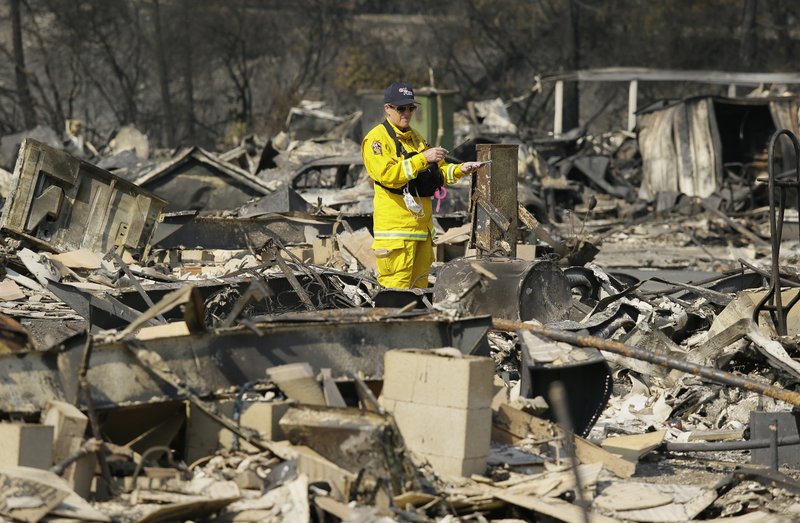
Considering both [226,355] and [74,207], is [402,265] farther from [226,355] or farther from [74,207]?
[74,207]

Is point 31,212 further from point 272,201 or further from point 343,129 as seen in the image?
point 343,129

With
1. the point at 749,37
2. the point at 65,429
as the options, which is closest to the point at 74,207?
the point at 65,429

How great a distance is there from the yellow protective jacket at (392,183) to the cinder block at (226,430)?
9.59 feet

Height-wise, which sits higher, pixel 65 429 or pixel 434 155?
pixel 434 155

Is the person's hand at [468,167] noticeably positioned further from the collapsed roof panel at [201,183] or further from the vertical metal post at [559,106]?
the vertical metal post at [559,106]

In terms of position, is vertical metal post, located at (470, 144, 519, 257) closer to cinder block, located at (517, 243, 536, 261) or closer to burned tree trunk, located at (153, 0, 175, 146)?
cinder block, located at (517, 243, 536, 261)

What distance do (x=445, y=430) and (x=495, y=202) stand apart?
3.77m

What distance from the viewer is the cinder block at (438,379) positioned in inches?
190

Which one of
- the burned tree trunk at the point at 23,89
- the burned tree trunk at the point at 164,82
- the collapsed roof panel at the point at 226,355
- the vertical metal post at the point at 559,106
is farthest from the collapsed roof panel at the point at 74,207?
the burned tree trunk at the point at 164,82

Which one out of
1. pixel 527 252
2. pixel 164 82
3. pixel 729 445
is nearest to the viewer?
pixel 729 445

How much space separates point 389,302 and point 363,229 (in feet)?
10.3

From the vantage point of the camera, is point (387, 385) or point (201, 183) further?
point (201, 183)

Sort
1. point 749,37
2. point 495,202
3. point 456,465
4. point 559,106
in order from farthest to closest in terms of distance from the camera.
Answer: point 749,37 → point 559,106 → point 495,202 → point 456,465

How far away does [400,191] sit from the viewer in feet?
25.8
